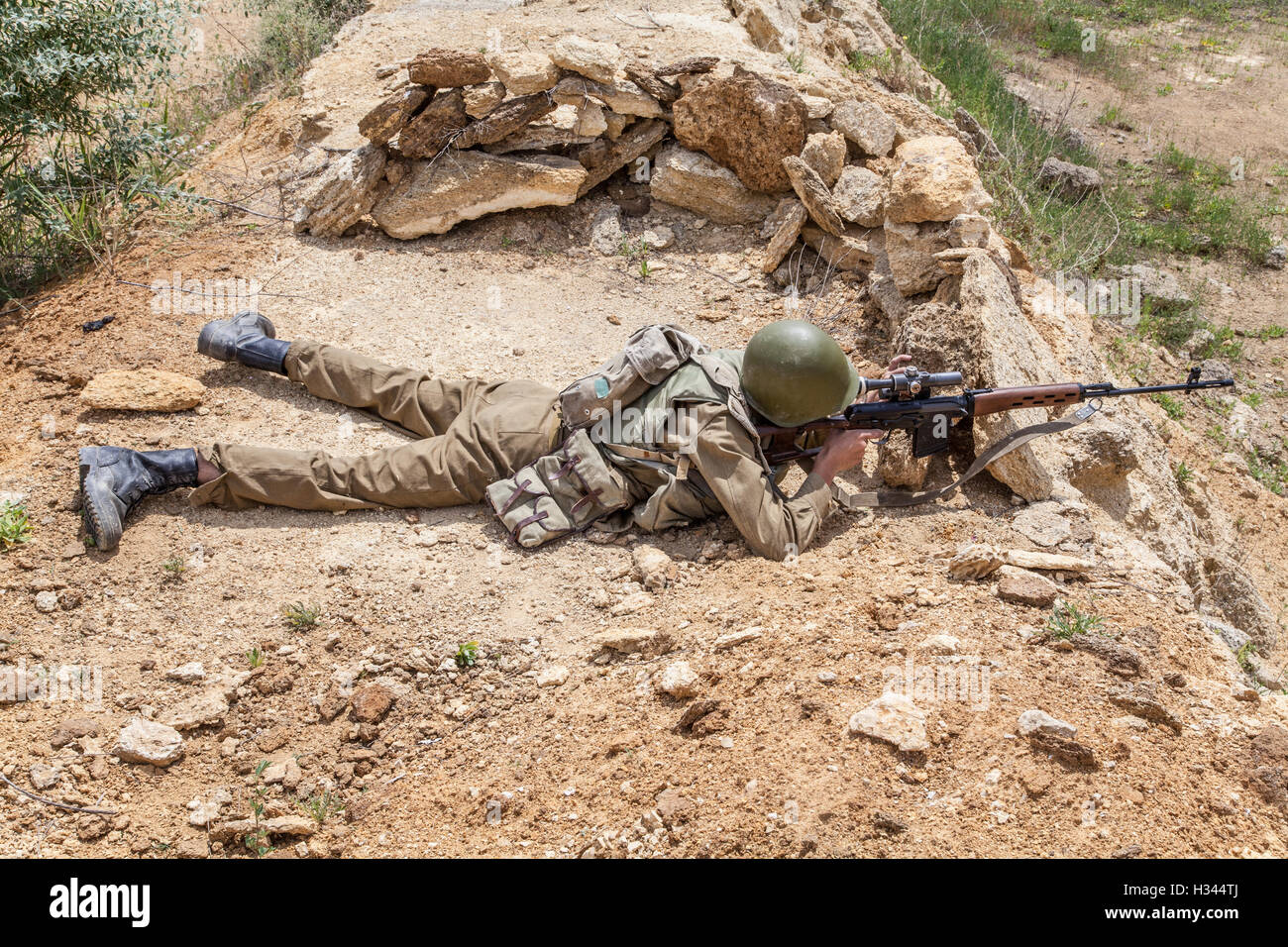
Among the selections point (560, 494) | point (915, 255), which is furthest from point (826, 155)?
point (560, 494)

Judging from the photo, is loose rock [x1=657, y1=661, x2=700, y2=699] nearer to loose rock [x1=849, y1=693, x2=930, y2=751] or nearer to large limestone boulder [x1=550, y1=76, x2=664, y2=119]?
loose rock [x1=849, y1=693, x2=930, y2=751]

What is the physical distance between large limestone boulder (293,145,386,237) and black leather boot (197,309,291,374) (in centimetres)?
192

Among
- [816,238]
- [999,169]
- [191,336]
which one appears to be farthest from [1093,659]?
[999,169]

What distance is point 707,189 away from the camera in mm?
7109

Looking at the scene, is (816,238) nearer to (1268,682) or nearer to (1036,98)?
(1268,682)

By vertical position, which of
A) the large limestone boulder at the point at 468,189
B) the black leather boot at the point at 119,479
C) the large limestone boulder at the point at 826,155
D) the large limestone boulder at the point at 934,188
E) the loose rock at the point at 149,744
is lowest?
the loose rock at the point at 149,744

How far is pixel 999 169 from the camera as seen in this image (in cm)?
798

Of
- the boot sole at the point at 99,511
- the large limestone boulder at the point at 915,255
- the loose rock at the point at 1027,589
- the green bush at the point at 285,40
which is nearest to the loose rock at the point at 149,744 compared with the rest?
the boot sole at the point at 99,511

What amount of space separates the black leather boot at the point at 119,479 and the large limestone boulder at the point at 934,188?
433cm

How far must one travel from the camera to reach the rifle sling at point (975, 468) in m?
4.41

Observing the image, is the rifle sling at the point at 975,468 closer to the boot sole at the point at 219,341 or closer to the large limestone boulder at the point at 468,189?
the boot sole at the point at 219,341

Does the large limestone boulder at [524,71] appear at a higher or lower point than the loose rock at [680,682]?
higher

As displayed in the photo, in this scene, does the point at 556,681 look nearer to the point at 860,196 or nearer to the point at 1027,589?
the point at 1027,589

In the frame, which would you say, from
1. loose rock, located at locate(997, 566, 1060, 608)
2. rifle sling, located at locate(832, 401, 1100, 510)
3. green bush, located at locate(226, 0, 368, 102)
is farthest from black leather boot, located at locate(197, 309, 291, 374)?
green bush, located at locate(226, 0, 368, 102)
